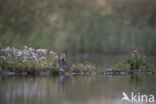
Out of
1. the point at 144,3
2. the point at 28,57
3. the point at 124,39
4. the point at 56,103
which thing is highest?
the point at 144,3

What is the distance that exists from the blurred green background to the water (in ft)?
78.7

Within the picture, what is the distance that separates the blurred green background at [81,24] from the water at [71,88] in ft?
78.7

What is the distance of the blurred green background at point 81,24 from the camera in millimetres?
48500

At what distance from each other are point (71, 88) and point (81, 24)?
39.8 m

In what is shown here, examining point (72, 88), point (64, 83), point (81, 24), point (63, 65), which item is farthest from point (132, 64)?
point (81, 24)

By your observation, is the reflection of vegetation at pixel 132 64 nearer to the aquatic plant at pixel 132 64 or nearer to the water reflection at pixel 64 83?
the aquatic plant at pixel 132 64

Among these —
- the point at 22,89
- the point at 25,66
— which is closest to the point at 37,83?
the point at 22,89

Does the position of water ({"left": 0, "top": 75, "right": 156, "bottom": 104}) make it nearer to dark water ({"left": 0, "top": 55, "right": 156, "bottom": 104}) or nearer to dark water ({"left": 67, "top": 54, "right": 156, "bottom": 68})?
dark water ({"left": 0, "top": 55, "right": 156, "bottom": 104})

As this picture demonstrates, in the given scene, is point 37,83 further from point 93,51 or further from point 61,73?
point 93,51

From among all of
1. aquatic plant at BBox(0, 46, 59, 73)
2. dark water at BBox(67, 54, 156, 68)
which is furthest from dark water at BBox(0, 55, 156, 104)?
dark water at BBox(67, 54, 156, 68)

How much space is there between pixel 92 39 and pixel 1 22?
1031 centimetres

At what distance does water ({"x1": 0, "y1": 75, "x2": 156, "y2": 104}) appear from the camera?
1363 centimetres

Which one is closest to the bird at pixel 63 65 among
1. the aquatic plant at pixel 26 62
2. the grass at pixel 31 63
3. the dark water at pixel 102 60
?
the grass at pixel 31 63

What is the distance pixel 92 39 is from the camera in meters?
49.5
